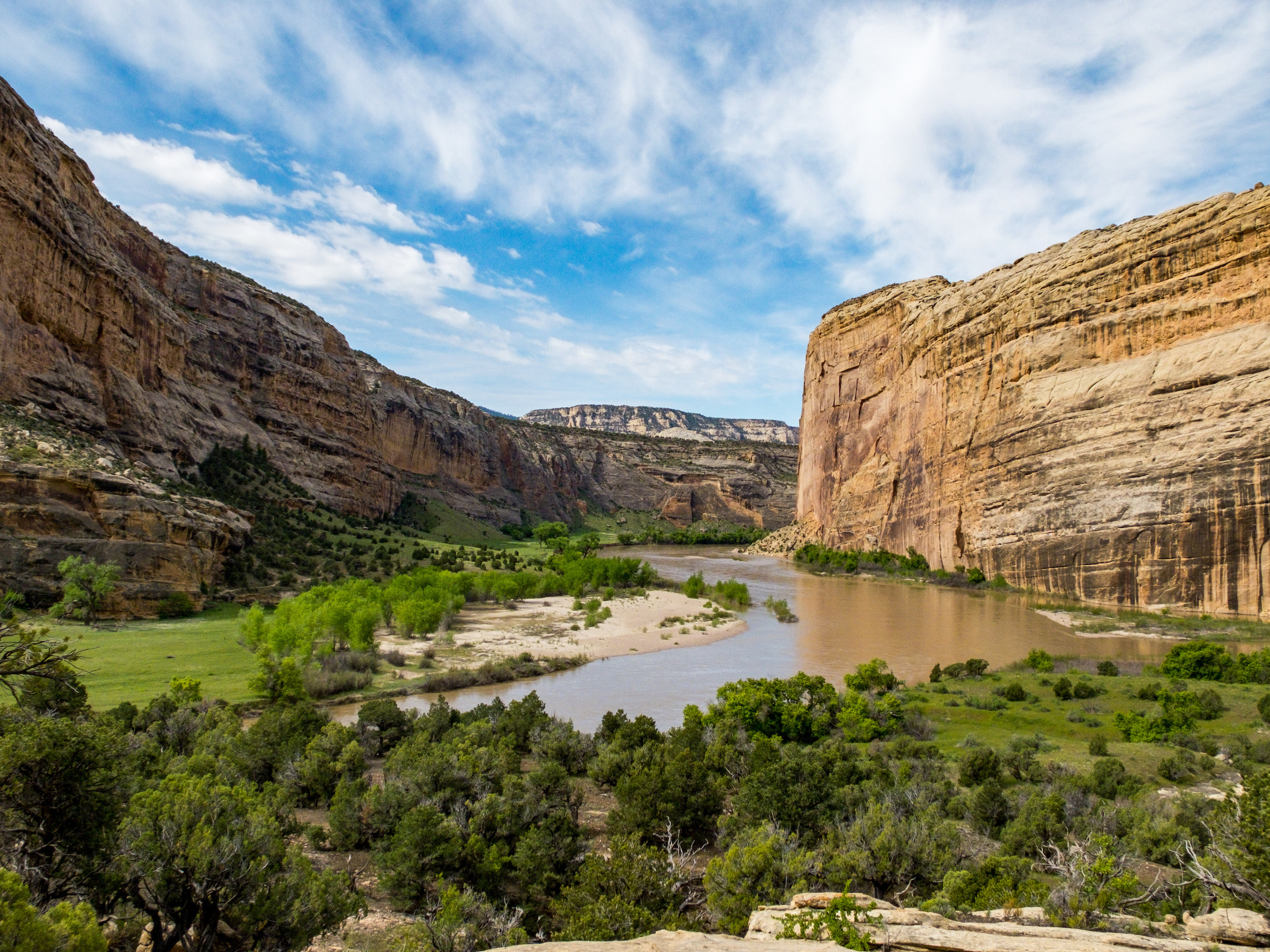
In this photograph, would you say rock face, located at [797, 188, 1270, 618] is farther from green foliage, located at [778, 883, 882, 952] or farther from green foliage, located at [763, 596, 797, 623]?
green foliage, located at [778, 883, 882, 952]

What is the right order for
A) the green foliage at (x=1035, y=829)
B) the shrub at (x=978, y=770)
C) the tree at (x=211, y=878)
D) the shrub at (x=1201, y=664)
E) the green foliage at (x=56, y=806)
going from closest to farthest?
the green foliage at (x=56, y=806), the tree at (x=211, y=878), the green foliage at (x=1035, y=829), the shrub at (x=978, y=770), the shrub at (x=1201, y=664)

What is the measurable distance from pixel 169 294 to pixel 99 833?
65.2 metres

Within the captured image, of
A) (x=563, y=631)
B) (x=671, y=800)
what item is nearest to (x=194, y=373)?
(x=563, y=631)

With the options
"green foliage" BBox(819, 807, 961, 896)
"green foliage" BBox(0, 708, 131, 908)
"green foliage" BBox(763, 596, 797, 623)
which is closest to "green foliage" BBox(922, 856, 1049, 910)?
"green foliage" BBox(819, 807, 961, 896)

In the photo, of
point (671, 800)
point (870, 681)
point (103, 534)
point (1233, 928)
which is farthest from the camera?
point (103, 534)

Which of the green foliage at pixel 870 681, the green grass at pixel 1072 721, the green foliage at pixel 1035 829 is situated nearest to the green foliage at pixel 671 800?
the green foliage at pixel 1035 829

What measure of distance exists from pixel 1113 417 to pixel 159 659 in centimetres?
5260

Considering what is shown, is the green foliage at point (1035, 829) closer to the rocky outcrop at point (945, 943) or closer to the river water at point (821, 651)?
the rocky outcrop at point (945, 943)

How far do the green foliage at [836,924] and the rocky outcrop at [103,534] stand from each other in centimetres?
3101

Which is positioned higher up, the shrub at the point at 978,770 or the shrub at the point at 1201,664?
the shrub at the point at 1201,664

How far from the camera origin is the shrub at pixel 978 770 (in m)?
14.3

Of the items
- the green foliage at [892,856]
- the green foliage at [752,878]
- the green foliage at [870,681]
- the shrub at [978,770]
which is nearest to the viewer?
the green foliage at [752,878]

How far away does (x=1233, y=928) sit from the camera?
5.12 metres

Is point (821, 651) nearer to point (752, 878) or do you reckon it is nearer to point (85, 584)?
point (752, 878)
